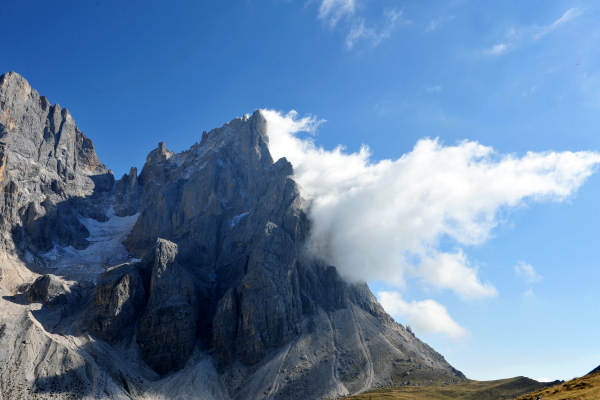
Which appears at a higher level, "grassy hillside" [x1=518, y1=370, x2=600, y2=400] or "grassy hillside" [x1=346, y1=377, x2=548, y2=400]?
"grassy hillside" [x1=346, y1=377, x2=548, y2=400]

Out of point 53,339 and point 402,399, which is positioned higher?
point 53,339

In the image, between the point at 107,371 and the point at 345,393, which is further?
the point at 345,393

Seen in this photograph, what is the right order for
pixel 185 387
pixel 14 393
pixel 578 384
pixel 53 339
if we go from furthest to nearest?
pixel 185 387, pixel 53 339, pixel 14 393, pixel 578 384

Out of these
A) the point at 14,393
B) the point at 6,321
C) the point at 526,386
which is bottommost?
the point at 14,393

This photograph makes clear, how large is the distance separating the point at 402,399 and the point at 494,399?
40244mm

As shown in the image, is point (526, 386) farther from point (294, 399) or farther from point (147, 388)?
point (147, 388)

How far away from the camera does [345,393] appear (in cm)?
19988

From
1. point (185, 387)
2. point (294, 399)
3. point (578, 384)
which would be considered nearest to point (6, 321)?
point (185, 387)

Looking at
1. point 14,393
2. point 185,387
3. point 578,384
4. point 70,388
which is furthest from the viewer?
point 185,387

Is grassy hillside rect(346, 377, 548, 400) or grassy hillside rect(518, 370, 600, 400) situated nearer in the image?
grassy hillside rect(518, 370, 600, 400)

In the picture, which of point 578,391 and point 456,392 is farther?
point 456,392

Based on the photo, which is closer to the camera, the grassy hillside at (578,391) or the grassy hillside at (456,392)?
the grassy hillside at (578,391)

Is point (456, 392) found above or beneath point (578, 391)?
above

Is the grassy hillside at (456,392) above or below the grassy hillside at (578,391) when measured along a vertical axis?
above
